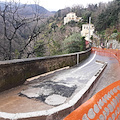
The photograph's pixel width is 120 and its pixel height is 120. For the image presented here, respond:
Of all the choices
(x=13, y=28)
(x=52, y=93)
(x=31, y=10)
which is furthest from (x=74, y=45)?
(x=52, y=93)

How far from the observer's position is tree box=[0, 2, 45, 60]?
766 cm

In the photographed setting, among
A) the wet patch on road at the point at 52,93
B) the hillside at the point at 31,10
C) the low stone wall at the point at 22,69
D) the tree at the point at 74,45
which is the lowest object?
the wet patch on road at the point at 52,93

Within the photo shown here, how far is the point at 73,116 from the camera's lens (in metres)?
1.69

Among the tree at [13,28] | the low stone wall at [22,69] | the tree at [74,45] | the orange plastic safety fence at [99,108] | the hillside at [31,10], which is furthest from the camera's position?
the tree at [74,45]

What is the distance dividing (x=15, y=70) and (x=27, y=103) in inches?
83.6

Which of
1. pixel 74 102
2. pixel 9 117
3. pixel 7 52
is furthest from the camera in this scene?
pixel 7 52

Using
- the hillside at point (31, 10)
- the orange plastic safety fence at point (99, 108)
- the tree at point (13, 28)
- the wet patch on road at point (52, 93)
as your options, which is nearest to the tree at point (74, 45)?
the hillside at point (31, 10)

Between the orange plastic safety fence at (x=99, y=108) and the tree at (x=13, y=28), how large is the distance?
21.1 feet

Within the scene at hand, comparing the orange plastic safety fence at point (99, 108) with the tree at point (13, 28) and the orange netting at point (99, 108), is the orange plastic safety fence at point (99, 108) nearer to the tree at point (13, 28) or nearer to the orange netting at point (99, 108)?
the orange netting at point (99, 108)

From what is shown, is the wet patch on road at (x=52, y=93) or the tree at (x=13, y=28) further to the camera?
the tree at (x=13, y=28)

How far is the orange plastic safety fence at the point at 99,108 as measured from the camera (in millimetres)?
1811

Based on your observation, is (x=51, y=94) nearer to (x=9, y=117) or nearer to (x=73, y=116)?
(x=9, y=117)

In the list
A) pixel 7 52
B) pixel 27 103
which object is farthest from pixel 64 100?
pixel 7 52

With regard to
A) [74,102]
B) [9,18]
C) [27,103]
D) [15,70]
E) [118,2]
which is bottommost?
[27,103]
